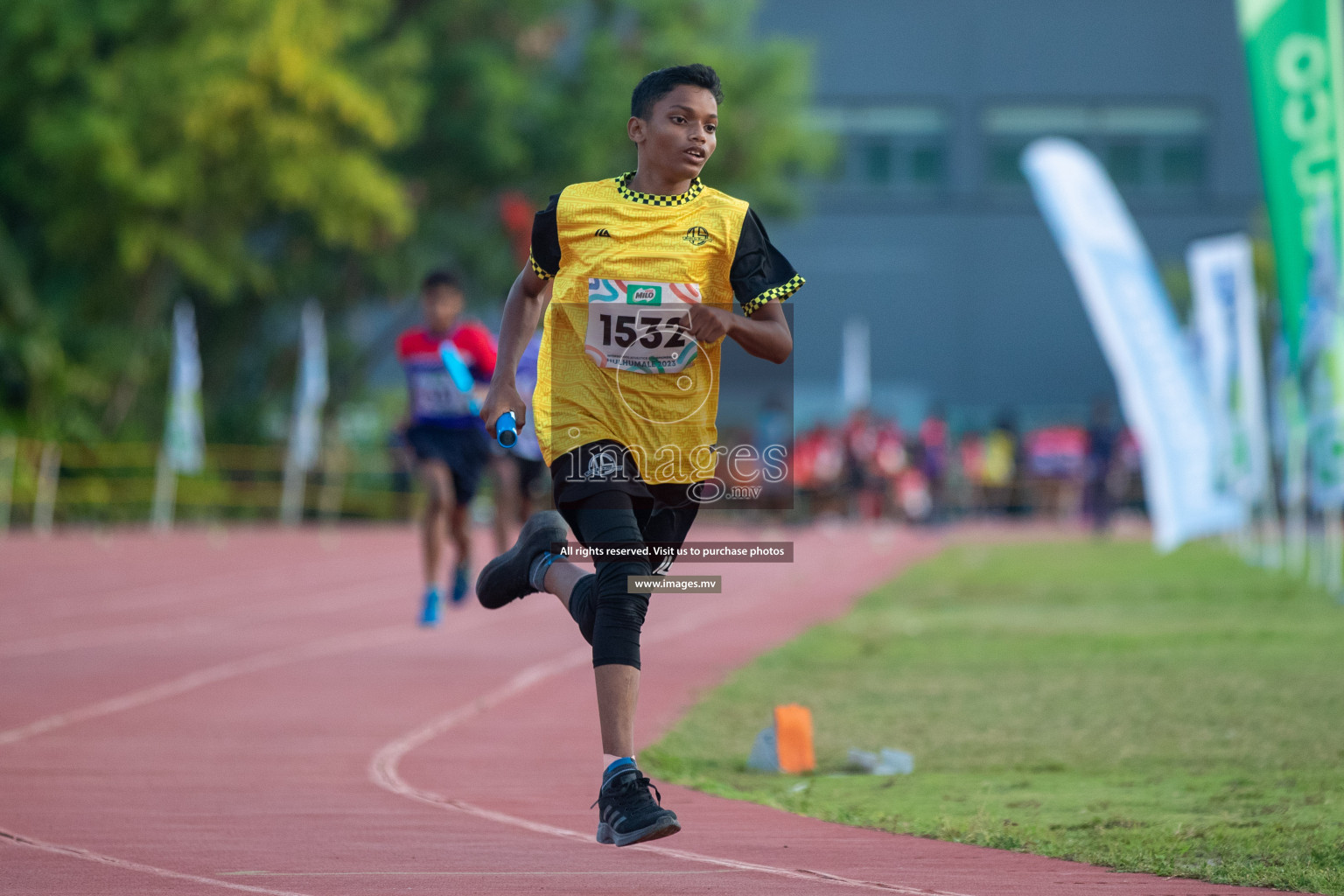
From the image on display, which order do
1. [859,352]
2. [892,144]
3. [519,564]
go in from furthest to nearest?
[892,144], [859,352], [519,564]


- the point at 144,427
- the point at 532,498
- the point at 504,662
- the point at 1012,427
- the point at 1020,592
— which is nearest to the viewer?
the point at 504,662

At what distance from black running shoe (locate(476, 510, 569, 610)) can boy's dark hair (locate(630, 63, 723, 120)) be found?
3.78ft

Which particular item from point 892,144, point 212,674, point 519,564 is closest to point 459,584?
point 212,674

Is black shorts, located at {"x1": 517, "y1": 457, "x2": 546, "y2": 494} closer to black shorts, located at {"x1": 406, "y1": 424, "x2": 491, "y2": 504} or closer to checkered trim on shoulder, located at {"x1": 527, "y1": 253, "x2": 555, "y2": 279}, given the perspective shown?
black shorts, located at {"x1": 406, "y1": 424, "x2": 491, "y2": 504}

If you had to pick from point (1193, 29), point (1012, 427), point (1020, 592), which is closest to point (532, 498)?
point (1020, 592)

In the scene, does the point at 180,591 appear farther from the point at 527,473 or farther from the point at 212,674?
the point at 212,674

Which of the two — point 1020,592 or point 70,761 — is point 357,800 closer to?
point 70,761

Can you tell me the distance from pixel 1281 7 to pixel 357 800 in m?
8.08

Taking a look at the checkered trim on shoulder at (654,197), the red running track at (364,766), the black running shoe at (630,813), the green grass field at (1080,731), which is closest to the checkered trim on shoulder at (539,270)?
the checkered trim on shoulder at (654,197)

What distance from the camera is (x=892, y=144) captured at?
45.9 metres

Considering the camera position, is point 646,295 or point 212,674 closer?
point 646,295

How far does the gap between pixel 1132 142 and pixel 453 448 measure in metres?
37.2

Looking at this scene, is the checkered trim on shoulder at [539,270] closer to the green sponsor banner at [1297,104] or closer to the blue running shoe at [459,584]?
the blue running shoe at [459,584]

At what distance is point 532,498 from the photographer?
1384cm
